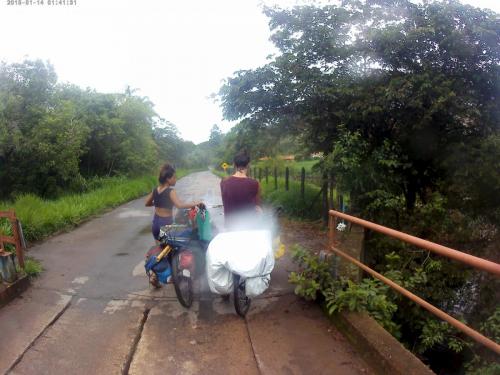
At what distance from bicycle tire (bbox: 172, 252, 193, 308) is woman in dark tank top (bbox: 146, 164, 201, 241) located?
0.74 meters

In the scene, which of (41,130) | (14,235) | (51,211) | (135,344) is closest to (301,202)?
(51,211)

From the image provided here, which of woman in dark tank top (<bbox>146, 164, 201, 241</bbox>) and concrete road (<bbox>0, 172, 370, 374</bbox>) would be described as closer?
concrete road (<bbox>0, 172, 370, 374</bbox>)

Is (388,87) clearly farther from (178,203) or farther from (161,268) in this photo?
(161,268)

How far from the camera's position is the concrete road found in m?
3.36

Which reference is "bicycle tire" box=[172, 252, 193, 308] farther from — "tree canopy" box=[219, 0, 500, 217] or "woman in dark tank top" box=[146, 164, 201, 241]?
"tree canopy" box=[219, 0, 500, 217]

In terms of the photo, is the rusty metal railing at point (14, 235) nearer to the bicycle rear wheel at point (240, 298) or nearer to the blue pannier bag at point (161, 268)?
the blue pannier bag at point (161, 268)

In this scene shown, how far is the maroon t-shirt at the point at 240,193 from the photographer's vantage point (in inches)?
179

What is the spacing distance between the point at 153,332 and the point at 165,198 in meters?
1.69

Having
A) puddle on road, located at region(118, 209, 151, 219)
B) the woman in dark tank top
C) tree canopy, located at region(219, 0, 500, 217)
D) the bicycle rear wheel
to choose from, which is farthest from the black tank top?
puddle on road, located at region(118, 209, 151, 219)

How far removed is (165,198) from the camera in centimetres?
501

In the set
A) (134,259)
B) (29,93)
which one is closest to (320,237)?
(134,259)

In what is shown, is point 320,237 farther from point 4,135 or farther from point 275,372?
point 4,135

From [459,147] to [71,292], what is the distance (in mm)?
7063

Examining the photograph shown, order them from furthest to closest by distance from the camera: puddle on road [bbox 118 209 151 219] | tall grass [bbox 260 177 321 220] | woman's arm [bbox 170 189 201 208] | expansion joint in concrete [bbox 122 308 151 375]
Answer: puddle on road [bbox 118 209 151 219] < tall grass [bbox 260 177 321 220] < woman's arm [bbox 170 189 201 208] < expansion joint in concrete [bbox 122 308 151 375]
